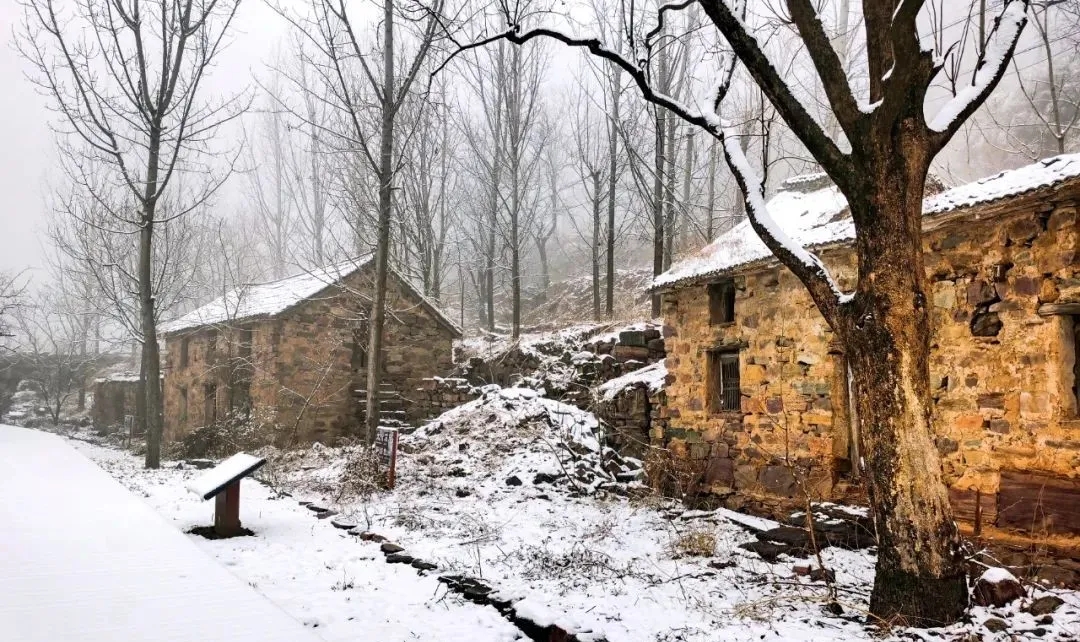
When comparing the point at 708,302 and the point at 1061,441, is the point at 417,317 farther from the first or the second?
the point at 1061,441

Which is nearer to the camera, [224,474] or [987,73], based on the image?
[987,73]

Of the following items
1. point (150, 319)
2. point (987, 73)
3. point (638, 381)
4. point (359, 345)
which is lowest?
point (638, 381)

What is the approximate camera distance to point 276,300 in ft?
54.4

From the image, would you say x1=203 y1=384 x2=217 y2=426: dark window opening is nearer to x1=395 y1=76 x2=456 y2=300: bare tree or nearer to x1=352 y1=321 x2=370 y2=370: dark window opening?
x1=352 y1=321 x2=370 y2=370: dark window opening

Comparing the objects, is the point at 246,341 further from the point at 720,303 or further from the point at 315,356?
the point at 720,303

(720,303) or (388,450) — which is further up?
(720,303)

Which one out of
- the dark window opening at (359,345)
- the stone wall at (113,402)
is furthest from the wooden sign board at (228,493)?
the stone wall at (113,402)

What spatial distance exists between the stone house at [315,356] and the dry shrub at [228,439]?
96 mm

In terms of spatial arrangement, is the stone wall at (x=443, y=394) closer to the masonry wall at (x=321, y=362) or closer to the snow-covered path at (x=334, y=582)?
the masonry wall at (x=321, y=362)

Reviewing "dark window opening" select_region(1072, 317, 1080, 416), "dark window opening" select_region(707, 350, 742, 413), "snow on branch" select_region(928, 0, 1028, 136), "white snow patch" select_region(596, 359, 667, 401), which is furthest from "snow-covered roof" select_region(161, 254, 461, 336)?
"dark window opening" select_region(1072, 317, 1080, 416)

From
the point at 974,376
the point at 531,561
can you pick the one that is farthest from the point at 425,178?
the point at 974,376

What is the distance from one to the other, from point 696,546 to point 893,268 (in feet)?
11.7

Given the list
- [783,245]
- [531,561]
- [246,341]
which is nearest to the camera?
[783,245]

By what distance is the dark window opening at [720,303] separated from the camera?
920 centimetres
